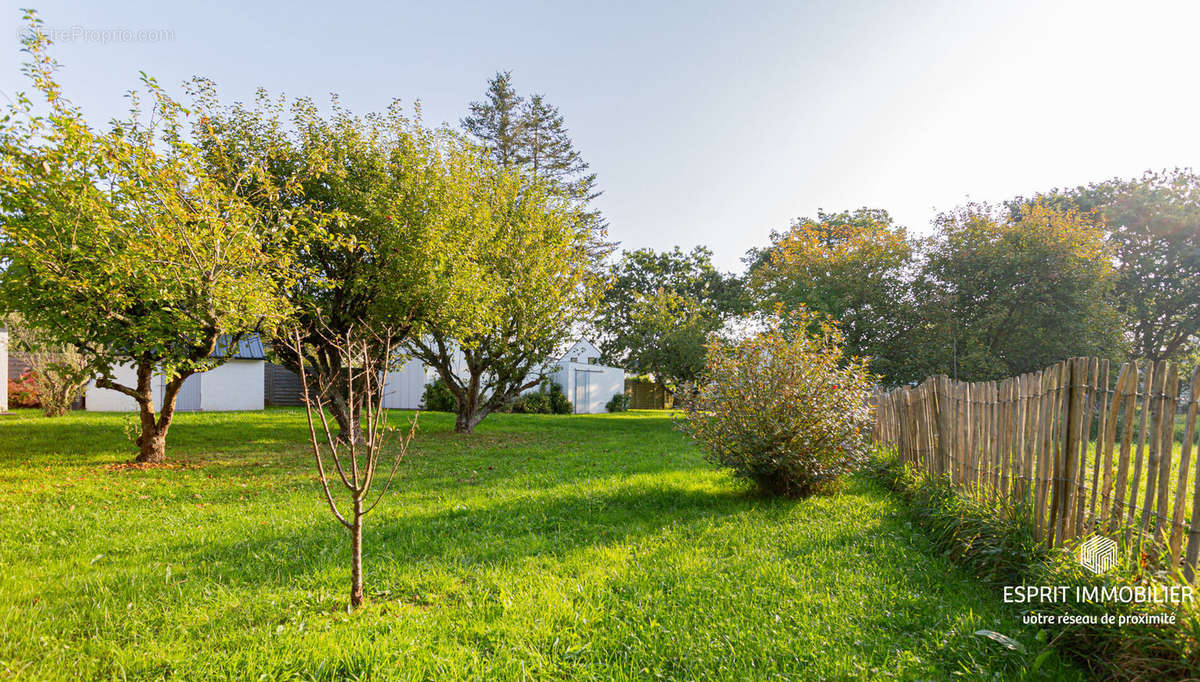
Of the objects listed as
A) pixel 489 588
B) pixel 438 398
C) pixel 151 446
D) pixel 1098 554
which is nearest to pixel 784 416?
pixel 1098 554

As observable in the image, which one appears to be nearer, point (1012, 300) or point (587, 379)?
point (1012, 300)

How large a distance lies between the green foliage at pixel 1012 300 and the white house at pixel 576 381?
48.6ft

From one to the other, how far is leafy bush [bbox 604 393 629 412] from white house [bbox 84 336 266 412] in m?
18.1

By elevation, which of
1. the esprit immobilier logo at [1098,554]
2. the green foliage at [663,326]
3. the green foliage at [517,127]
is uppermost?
the green foliage at [517,127]

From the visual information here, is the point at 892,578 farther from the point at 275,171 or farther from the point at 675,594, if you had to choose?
the point at 275,171

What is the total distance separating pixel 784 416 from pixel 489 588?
4.16 m

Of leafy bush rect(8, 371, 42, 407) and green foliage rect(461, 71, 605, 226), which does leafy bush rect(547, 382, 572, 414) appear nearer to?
green foliage rect(461, 71, 605, 226)

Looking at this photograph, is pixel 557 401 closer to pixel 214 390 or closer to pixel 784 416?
pixel 214 390

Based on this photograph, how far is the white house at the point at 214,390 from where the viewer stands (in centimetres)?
1998

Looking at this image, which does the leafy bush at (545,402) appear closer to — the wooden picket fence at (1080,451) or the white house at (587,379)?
the white house at (587,379)

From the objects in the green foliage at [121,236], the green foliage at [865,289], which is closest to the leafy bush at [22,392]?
the green foliage at [121,236]

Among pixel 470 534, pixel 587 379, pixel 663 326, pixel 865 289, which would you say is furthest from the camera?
pixel 587 379

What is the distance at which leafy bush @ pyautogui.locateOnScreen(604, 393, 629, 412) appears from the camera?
3200 cm

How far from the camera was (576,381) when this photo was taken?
29.1 metres
